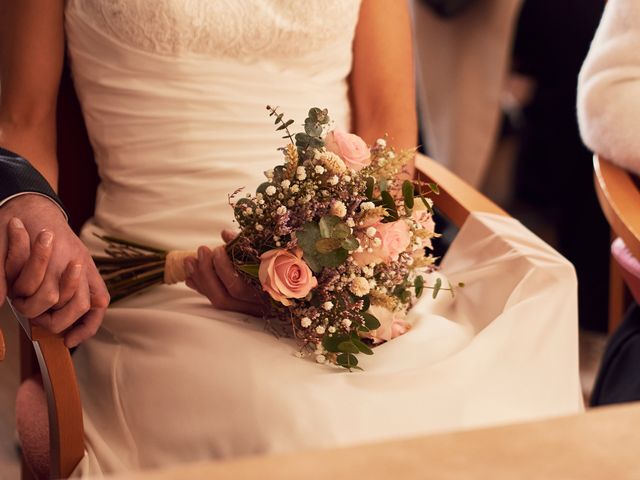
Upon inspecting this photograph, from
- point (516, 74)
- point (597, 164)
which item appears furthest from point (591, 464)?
point (516, 74)

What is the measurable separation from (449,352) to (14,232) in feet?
1.92

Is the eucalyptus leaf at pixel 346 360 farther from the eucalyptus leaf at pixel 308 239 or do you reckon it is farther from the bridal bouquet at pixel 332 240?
the eucalyptus leaf at pixel 308 239

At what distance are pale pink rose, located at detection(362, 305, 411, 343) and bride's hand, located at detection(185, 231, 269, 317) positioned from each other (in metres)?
0.15

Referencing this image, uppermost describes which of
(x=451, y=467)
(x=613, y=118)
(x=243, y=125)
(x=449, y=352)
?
(x=451, y=467)

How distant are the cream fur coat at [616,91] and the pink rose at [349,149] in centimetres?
55

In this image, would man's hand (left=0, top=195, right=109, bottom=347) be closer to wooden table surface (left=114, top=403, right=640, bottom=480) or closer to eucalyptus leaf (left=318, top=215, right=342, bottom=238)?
eucalyptus leaf (left=318, top=215, right=342, bottom=238)

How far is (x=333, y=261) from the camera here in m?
1.11

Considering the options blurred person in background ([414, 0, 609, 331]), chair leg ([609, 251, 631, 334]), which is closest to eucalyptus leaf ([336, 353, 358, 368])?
chair leg ([609, 251, 631, 334])

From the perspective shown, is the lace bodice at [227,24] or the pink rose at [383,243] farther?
the lace bodice at [227,24]

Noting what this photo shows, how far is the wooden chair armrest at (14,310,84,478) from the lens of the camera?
1168 millimetres

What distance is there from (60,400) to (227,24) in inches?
26.8

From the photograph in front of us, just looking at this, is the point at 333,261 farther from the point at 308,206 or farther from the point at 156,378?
the point at 156,378

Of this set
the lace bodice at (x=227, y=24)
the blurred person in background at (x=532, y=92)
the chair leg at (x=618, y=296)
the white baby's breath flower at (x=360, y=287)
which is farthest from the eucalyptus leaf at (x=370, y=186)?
the blurred person in background at (x=532, y=92)

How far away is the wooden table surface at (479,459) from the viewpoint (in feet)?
1.36
